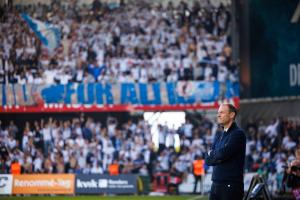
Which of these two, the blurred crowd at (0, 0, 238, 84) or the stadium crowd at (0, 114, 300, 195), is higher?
the blurred crowd at (0, 0, 238, 84)

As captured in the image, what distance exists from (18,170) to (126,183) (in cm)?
416

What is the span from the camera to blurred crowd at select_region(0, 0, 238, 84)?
27.5 metres

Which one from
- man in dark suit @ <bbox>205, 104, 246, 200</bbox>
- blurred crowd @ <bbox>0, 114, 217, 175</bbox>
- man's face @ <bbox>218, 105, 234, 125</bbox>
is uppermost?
man's face @ <bbox>218, 105, 234, 125</bbox>

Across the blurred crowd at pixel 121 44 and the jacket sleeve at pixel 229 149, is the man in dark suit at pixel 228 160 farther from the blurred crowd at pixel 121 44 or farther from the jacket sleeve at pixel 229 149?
the blurred crowd at pixel 121 44

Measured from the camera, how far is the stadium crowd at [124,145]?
26.0 metres

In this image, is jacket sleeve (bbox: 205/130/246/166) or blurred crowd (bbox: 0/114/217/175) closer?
jacket sleeve (bbox: 205/130/246/166)

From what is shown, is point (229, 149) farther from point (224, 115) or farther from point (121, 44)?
point (121, 44)

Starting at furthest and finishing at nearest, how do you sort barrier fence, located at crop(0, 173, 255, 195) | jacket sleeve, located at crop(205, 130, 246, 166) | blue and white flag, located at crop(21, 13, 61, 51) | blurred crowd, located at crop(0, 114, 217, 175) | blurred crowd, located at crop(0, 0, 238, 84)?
1. blue and white flag, located at crop(21, 13, 61, 51)
2. blurred crowd, located at crop(0, 0, 238, 84)
3. blurred crowd, located at crop(0, 114, 217, 175)
4. barrier fence, located at crop(0, 173, 255, 195)
5. jacket sleeve, located at crop(205, 130, 246, 166)

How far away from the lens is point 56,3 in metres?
30.3

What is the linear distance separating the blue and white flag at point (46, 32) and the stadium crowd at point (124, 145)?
3.25 meters

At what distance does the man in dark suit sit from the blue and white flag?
22.1m

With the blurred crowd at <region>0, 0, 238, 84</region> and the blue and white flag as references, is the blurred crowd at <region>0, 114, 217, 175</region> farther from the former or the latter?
the blue and white flag

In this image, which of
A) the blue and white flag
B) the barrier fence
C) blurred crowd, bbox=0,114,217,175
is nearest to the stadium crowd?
blurred crowd, bbox=0,114,217,175

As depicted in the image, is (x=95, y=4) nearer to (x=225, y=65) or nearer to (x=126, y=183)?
(x=225, y=65)
